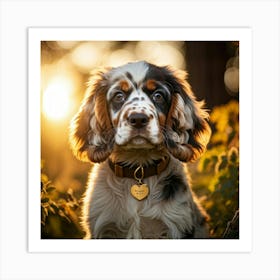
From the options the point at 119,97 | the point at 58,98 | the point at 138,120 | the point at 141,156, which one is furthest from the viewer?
the point at 58,98

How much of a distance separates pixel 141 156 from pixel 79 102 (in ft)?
1.53

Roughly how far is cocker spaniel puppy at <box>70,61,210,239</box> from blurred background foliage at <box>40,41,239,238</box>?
0.23 feet

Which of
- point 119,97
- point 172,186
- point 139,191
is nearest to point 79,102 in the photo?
point 119,97

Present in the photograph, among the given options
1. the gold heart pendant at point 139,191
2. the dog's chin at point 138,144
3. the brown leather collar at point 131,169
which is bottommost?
the gold heart pendant at point 139,191

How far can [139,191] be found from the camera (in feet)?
9.86

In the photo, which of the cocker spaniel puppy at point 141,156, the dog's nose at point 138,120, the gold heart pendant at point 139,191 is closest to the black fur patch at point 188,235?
the cocker spaniel puppy at point 141,156

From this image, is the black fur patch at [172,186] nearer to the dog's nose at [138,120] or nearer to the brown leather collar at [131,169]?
the brown leather collar at [131,169]

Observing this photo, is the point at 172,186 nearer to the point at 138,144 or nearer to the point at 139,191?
the point at 139,191

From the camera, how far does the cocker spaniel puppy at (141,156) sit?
114 inches

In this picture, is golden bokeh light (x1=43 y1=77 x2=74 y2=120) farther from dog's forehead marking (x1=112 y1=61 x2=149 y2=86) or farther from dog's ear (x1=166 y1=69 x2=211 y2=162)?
dog's ear (x1=166 y1=69 x2=211 y2=162)

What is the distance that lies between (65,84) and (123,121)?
507 millimetres

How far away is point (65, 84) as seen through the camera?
3121mm
